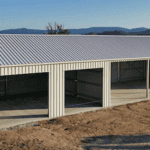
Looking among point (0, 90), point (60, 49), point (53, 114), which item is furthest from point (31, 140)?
point (0, 90)

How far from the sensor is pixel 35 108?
13664mm

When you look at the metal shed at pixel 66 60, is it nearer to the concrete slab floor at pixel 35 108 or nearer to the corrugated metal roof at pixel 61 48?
the corrugated metal roof at pixel 61 48

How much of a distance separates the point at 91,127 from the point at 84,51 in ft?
18.6

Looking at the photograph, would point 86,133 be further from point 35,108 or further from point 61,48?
point 61,48

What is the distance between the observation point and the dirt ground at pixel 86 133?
28.2 ft

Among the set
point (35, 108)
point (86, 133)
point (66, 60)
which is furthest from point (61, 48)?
point (86, 133)

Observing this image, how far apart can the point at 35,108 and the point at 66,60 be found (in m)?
3.72

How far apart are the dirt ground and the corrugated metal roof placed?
3266mm

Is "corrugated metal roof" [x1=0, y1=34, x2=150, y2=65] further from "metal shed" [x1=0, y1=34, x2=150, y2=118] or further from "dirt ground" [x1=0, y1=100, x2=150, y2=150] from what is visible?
"dirt ground" [x1=0, y1=100, x2=150, y2=150]

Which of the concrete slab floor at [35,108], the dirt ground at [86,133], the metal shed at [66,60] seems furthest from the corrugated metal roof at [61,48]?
the dirt ground at [86,133]

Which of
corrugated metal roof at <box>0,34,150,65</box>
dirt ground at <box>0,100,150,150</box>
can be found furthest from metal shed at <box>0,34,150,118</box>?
dirt ground at <box>0,100,150,150</box>

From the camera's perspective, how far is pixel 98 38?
18391mm

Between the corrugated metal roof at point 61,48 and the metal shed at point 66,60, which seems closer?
the metal shed at point 66,60

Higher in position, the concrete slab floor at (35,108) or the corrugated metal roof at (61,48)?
the corrugated metal roof at (61,48)
